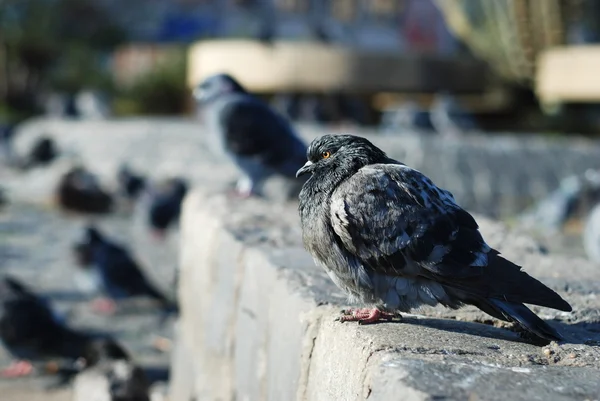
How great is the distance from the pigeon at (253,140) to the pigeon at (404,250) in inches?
110

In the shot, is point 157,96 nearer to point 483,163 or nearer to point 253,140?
Answer: point 483,163

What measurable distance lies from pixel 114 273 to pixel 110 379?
2.25m

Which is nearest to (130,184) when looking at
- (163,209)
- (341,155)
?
(163,209)

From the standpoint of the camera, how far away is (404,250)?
7.36 ft

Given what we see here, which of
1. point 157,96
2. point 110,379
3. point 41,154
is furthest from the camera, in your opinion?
point 157,96

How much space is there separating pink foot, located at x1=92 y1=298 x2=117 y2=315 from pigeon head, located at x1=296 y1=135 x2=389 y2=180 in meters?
4.35

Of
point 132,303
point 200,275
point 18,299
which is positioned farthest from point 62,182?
point 200,275

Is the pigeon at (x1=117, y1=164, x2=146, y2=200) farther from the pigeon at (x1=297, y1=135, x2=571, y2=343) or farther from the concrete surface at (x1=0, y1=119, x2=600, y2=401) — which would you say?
the pigeon at (x1=297, y1=135, x2=571, y2=343)

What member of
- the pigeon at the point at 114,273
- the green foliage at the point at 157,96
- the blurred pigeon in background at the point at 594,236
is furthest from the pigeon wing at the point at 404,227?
the green foliage at the point at 157,96

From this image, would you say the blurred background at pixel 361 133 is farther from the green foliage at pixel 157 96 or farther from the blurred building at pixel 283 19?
the blurred building at pixel 283 19

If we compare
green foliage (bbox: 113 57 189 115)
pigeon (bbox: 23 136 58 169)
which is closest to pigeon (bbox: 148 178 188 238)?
pigeon (bbox: 23 136 58 169)

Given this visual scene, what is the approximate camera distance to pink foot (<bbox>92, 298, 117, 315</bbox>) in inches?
258

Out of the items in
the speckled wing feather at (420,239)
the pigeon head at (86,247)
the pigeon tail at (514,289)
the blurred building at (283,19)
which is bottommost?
the pigeon head at (86,247)

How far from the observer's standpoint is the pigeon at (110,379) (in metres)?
4.34
